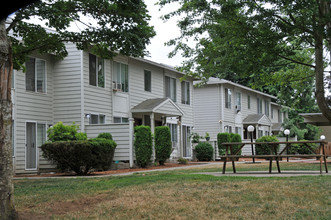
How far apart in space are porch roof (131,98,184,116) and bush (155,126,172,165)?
132 cm

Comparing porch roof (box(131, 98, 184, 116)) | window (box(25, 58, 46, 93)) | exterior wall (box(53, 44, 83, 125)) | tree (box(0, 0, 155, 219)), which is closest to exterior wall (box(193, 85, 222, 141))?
porch roof (box(131, 98, 184, 116))

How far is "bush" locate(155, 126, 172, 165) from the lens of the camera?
22.9m

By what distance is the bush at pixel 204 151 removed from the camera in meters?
30.6

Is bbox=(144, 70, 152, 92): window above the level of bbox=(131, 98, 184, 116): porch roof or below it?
above

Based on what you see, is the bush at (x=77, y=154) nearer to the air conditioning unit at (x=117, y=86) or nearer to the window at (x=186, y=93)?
the air conditioning unit at (x=117, y=86)

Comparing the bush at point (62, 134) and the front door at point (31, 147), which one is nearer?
the bush at point (62, 134)

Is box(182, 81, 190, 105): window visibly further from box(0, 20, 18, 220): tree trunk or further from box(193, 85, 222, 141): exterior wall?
box(0, 20, 18, 220): tree trunk

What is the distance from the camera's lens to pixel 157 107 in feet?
78.8

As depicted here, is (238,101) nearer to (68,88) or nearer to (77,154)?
(68,88)

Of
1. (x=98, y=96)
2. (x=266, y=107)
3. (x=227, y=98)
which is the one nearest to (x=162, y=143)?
(x=98, y=96)

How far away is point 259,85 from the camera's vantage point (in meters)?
21.7

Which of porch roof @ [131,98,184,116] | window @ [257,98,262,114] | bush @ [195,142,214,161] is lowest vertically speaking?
bush @ [195,142,214,161]

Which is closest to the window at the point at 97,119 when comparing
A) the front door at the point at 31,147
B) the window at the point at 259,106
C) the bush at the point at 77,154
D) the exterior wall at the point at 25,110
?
the exterior wall at the point at 25,110

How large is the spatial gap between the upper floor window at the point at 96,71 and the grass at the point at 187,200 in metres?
11.8
